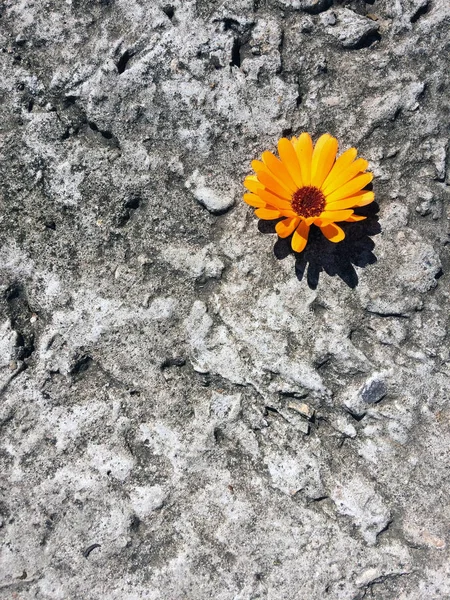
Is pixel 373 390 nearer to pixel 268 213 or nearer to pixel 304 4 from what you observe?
pixel 268 213

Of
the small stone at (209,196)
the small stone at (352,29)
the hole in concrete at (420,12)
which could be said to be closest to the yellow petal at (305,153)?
the small stone at (209,196)

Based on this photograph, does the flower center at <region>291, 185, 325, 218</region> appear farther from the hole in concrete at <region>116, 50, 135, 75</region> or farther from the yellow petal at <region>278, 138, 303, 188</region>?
the hole in concrete at <region>116, 50, 135, 75</region>

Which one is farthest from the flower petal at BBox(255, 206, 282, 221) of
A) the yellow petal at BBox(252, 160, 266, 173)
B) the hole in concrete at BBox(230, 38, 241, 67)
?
the hole in concrete at BBox(230, 38, 241, 67)

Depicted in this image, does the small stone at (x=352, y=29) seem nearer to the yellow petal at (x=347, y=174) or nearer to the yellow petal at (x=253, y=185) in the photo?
the yellow petal at (x=347, y=174)

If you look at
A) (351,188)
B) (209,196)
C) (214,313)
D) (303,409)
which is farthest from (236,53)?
(303,409)

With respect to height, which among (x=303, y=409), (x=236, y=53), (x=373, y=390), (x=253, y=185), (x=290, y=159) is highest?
(x=236, y=53)

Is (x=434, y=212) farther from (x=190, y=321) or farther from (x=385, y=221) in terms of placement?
(x=190, y=321)

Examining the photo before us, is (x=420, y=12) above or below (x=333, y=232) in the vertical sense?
above

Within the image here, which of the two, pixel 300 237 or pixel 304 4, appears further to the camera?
pixel 304 4
